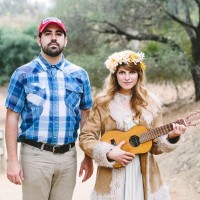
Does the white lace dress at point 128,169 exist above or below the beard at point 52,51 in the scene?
below

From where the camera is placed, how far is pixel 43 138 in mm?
3227

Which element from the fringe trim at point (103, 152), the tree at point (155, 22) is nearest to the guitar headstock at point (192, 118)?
the fringe trim at point (103, 152)

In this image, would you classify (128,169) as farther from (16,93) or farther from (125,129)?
(16,93)

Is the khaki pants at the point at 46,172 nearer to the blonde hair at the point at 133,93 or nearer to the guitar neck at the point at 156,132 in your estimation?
the blonde hair at the point at 133,93

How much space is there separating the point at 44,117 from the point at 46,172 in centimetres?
39

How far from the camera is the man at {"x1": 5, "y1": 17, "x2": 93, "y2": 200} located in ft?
10.6

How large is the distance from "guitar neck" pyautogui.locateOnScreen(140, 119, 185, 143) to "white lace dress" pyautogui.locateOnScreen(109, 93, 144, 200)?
14 centimetres

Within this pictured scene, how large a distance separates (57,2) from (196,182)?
8468mm

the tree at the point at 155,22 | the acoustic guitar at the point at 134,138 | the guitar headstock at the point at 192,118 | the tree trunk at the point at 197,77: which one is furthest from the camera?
the tree trunk at the point at 197,77

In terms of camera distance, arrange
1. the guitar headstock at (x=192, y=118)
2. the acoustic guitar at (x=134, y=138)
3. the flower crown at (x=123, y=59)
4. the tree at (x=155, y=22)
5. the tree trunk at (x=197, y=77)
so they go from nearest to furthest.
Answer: the guitar headstock at (x=192, y=118) < the acoustic guitar at (x=134, y=138) < the flower crown at (x=123, y=59) < the tree at (x=155, y=22) < the tree trunk at (x=197, y=77)

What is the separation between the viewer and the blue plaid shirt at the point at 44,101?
323 cm

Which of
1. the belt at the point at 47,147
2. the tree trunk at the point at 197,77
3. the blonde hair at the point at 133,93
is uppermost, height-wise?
the tree trunk at the point at 197,77

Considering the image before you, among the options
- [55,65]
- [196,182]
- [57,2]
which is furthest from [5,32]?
[55,65]

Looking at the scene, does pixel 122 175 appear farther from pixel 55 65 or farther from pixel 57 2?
pixel 57 2
